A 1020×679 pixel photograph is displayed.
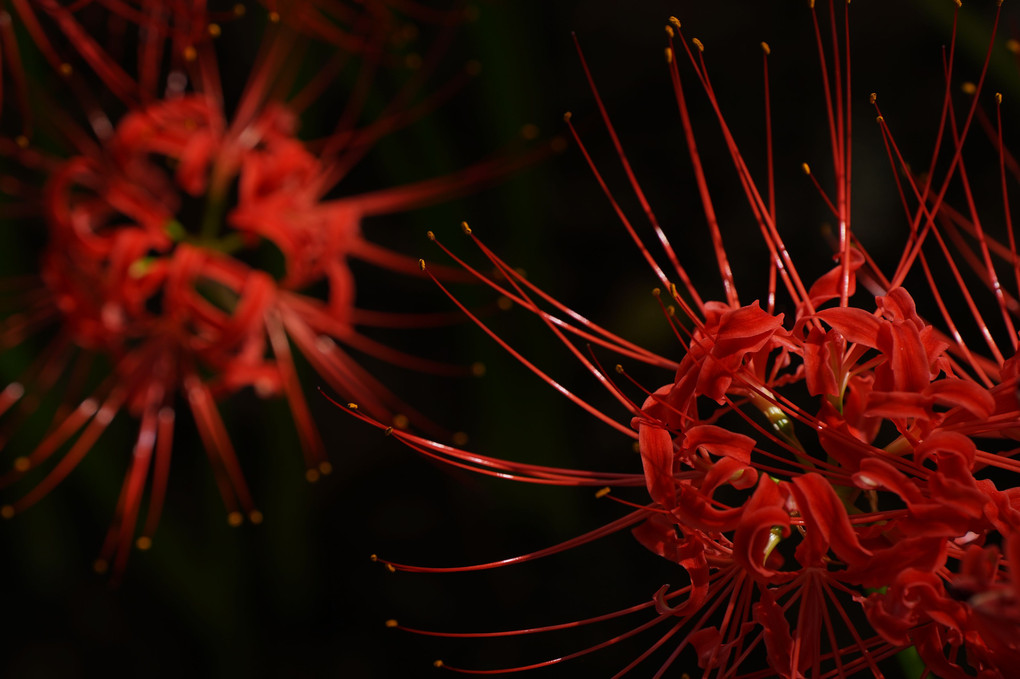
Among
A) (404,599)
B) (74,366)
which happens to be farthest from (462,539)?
(74,366)

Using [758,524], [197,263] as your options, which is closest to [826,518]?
[758,524]

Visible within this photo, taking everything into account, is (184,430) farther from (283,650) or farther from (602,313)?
(602,313)

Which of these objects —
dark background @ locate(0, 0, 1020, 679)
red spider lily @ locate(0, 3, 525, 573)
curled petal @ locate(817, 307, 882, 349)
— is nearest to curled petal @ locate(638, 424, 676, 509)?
curled petal @ locate(817, 307, 882, 349)

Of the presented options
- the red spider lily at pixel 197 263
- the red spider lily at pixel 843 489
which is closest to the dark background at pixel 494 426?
the red spider lily at pixel 197 263

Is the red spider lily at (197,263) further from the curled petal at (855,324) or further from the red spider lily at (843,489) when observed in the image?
the curled petal at (855,324)

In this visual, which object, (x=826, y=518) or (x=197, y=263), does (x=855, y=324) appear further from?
(x=197, y=263)
